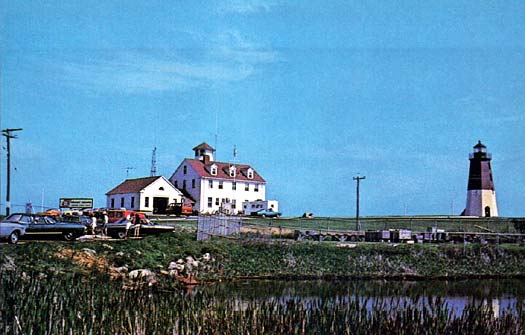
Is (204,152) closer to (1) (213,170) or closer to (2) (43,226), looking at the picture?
(1) (213,170)

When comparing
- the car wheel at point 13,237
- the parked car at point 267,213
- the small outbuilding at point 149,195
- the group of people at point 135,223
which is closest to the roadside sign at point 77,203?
the group of people at point 135,223

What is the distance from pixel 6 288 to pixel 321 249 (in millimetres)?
25340

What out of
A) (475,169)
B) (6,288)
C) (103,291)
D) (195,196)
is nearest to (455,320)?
(103,291)

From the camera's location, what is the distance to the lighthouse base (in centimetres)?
7319

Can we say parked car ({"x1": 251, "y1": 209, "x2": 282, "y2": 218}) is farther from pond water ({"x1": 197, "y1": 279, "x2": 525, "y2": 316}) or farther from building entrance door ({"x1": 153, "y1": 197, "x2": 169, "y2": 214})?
pond water ({"x1": 197, "y1": 279, "x2": 525, "y2": 316})

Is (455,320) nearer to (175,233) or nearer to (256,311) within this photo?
(256,311)

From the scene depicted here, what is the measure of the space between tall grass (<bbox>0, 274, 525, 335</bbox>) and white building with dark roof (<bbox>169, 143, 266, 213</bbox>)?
54015 mm

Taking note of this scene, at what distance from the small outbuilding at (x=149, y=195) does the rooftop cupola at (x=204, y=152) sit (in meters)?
8.19

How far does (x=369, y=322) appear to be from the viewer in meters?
13.4

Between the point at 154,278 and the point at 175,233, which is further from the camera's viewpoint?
the point at 175,233

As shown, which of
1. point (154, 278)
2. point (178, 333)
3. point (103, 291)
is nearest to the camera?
point (178, 333)

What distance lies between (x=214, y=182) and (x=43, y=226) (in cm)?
4200

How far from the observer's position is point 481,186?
73250 mm

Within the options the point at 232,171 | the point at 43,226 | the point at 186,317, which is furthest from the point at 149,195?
the point at 186,317
